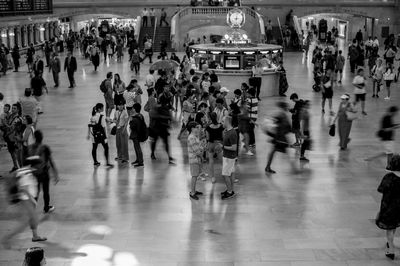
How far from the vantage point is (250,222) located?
884 cm

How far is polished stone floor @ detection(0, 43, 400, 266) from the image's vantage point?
773cm

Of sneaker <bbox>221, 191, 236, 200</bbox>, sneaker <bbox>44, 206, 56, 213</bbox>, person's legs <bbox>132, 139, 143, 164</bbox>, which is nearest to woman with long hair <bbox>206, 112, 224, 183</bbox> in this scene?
sneaker <bbox>221, 191, 236, 200</bbox>

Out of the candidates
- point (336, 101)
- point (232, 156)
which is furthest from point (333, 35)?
point (232, 156)

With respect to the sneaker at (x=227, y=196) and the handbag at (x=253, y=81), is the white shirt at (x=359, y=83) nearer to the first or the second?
the handbag at (x=253, y=81)

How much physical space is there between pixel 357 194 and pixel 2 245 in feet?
20.8

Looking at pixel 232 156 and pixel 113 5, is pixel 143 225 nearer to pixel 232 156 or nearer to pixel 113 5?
pixel 232 156

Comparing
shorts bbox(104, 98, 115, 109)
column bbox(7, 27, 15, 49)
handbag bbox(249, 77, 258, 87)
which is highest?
column bbox(7, 27, 15, 49)

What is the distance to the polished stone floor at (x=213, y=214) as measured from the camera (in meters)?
7.73

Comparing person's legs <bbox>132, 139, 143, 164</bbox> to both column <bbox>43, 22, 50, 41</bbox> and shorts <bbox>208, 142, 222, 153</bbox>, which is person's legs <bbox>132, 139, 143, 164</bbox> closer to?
shorts <bbox>208, 142, 222, 153</bbox>

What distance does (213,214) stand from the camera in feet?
30.1

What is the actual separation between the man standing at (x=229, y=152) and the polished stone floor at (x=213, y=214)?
32cm

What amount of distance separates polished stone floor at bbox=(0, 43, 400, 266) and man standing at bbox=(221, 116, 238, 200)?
32cm

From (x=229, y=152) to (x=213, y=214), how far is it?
118 centimetres

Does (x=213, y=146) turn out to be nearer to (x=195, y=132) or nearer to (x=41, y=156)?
(x=195, y=132)
